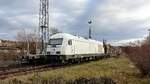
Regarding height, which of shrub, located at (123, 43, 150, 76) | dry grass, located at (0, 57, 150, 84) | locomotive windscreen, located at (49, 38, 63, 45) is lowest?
dry grass, located at (0, 57, 150, 84)

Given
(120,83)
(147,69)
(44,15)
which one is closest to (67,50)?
(147,69)

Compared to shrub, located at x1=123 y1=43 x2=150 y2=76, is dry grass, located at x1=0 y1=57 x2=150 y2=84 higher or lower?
lower

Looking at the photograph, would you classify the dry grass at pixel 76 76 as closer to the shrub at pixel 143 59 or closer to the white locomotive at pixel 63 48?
the shrub at pixel 143 59

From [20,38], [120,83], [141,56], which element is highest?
[20,38]

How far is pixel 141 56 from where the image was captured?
19422 millimetres

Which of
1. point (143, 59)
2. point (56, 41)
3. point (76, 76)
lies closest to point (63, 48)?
point (56, 41)

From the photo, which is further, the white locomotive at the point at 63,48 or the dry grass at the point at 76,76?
the white locomotive at the point at 63,48

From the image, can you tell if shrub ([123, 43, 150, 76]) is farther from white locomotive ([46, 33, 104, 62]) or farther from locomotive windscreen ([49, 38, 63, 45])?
locomotive windscreen ([49, 38, 63, 45])

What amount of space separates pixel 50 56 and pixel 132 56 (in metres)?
12.1

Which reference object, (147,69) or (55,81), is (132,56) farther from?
(55,81)

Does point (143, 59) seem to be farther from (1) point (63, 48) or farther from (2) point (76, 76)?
(1) point (63, 48)

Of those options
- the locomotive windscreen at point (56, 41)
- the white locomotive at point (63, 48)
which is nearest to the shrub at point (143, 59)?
the white locomotive at point (63, 48)

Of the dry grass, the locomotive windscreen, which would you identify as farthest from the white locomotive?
the dry grass

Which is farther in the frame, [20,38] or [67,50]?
[20,38]
